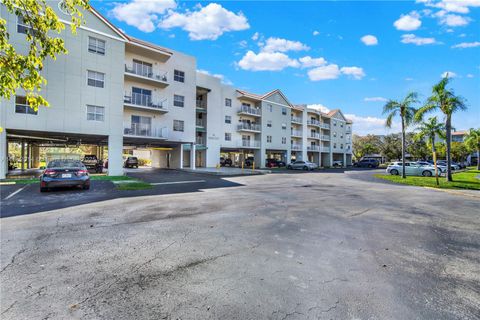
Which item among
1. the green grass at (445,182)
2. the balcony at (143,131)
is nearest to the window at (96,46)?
the balcony at (143,131)

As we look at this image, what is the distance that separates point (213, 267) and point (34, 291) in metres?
2.32

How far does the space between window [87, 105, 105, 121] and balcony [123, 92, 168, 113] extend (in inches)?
115

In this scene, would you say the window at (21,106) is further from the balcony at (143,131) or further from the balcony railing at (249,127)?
the balcony railing at (249,127)

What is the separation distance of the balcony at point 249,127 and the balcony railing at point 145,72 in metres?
15.3

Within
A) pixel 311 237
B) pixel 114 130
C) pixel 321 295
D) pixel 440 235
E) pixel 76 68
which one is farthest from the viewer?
pixel 114 130

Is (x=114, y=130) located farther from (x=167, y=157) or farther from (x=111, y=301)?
(x=111, y=301)

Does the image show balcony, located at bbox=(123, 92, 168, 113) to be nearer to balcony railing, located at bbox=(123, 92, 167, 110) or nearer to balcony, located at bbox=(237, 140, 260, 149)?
balcony railing, located at bbox=(123, 92, 167, 110)

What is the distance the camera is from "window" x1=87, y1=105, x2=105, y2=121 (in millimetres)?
20078

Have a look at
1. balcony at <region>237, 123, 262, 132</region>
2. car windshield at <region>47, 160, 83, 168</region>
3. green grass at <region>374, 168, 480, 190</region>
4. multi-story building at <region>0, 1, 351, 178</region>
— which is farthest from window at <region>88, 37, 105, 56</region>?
green grass at <region>374, 168, 480, 190</region>

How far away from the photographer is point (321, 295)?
298 cm

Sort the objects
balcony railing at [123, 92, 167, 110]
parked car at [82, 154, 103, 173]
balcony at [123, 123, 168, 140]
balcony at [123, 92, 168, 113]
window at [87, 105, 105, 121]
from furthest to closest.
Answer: parked car at [82, 154, 103, 173], balcony railing at [123, 92, 167, 110], balcony at [123, 92, 168, 113], balcony at [123, 123, 168, 140], window at [87, 105, 105, 121]

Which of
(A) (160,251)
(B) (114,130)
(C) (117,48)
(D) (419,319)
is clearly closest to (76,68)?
(C) (117,48)

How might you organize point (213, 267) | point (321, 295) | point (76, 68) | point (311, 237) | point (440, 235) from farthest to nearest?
1. point (76, 68)
2. point (440, 235)
3. point (311, 237)
4. point (213, 267)
5. point (321, 295)

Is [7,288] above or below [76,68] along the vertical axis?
below
